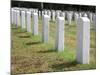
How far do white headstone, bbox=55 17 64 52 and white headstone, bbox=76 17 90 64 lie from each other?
17cm

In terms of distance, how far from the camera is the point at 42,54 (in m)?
2.44

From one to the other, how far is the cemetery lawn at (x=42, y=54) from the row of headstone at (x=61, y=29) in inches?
1.5

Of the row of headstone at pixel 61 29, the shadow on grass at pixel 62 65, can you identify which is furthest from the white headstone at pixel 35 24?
the shadow on grass at pixel 62 65

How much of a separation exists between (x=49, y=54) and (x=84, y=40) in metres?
0.39

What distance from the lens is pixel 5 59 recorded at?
229cm

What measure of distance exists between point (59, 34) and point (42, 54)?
0.26m

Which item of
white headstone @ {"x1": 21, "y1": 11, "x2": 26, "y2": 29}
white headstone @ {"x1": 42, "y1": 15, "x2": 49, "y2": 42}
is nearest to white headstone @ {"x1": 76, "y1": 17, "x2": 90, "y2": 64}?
white headstone @ {"x1": 42, "y1": 15, "x2": 49, "y2": 42}

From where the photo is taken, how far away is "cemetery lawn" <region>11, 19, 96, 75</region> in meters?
2.35

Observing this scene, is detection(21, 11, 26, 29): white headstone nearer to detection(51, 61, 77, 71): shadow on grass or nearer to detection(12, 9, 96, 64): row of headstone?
detection(12, 9, 96, 64): row of headstone

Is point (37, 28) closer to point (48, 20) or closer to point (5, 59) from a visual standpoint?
point (48, 20)

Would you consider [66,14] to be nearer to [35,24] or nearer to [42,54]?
[35,24]

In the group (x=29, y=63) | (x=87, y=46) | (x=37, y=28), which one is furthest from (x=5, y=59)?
(x=87, y=46)

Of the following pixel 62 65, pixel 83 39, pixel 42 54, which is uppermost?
pixel 83 39

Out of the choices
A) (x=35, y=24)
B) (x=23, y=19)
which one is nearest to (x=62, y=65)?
(x=35, y=24)
